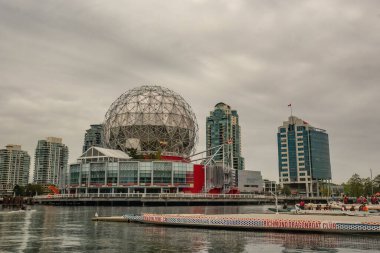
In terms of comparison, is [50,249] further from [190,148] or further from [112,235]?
[190,148]

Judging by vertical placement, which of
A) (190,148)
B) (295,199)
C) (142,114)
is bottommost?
(295,199)

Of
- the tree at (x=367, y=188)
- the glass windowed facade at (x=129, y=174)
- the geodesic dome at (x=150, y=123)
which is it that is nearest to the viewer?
the glass windowed facade at (x=129, y=174)

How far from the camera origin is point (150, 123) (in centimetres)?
13462

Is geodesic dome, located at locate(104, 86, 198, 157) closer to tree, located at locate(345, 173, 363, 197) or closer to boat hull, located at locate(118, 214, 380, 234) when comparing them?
tree, located at locate(345, 173, 363, 197)

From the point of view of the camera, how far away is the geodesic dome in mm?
135750

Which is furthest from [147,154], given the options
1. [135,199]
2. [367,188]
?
[367,188]

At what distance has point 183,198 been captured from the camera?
109000 millimetres

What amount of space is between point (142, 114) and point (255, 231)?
102996 millimetres

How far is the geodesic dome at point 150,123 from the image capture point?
136 metres

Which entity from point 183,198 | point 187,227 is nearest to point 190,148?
point 183,198

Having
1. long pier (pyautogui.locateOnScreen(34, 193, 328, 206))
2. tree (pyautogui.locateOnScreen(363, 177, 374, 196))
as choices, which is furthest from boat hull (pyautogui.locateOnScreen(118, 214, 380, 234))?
tree (pyautogui.locateOnScreen(363, 177, 374, 196))

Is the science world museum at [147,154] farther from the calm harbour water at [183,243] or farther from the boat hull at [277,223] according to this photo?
the calm harbour water at [183,243]

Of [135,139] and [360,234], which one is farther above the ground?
[135,139]

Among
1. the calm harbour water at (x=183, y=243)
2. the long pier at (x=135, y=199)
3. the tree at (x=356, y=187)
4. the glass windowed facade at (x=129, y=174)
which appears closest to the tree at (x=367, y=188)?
the tree at (x=356, y=187)
